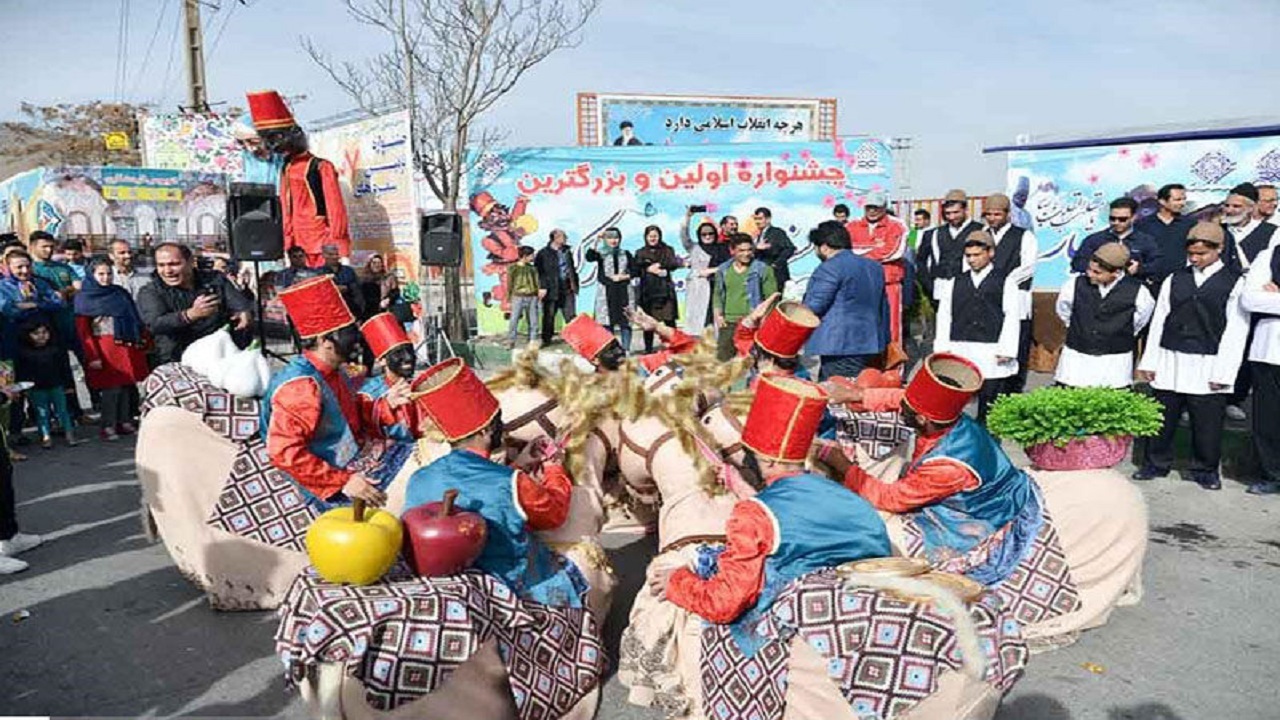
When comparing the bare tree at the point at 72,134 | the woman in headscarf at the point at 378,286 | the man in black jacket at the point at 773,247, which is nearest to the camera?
the woman in headscarf at the point at 378,286

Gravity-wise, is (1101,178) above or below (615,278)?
above

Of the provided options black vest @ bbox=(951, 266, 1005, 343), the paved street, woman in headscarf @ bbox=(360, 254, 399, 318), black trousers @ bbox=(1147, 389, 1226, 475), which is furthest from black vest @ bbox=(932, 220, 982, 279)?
woman in headscarf @ bbox=(360, 254, 399, 318)

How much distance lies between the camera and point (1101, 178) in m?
14.5

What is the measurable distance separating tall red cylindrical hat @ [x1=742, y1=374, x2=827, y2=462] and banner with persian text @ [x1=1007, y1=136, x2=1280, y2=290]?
40.1 feet

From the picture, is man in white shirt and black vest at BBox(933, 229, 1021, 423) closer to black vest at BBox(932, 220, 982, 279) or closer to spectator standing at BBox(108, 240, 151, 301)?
black vest at BBox(932, 220, 982, 279)

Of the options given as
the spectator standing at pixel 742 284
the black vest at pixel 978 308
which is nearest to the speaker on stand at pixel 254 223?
the spectator standing at pixel 742 284

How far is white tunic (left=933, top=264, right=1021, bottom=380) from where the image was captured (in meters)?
6.39

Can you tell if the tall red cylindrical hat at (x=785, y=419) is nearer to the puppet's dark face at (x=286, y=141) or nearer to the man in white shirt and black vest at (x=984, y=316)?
the man in white shirt and black vest at (x=984, y=316)

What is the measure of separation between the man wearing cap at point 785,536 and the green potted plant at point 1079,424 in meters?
→ 1.50

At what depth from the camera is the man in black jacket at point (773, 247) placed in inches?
435

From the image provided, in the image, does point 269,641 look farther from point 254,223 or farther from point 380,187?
point 380,187

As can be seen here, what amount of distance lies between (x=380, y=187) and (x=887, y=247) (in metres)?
5.74

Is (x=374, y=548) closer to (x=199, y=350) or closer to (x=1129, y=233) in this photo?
(x=199, y=350)

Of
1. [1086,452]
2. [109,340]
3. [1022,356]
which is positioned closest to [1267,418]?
[1022,356]
